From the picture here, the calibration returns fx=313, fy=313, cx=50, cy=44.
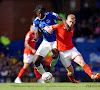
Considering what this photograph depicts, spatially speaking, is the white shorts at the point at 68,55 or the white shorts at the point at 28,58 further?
the white shorts at the point at 28,58

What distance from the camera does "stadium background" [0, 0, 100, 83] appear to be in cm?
1191

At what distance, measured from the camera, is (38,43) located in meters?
12.4

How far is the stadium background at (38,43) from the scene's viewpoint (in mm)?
11906

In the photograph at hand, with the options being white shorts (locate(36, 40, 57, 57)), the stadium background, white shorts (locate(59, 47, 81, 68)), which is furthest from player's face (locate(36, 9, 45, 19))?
the stadium background

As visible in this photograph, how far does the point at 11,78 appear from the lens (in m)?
11.7

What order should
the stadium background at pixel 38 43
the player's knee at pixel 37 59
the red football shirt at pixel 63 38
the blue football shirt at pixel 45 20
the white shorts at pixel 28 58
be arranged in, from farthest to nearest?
the stadium background at pixel 38 43, the white shorts at pixel 28 58, the player's knee at pixel 37 59, the blue football shirt at pixel 45 20, the red football shirt at pixel 63 38

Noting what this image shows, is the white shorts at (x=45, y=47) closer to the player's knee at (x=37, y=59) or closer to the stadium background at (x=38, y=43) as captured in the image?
the player's knee at (x=37, y=59)

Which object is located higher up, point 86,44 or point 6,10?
point 6,10

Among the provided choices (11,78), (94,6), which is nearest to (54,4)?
(94,6)

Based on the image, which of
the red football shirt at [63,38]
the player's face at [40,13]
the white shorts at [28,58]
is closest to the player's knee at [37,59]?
the red football shirt at [63,38]

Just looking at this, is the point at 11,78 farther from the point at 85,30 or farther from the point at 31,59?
the point at 85,30

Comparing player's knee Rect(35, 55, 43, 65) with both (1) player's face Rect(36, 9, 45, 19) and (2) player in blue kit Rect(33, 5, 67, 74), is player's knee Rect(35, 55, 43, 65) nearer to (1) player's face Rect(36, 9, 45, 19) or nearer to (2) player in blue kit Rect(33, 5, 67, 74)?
(2) player in blue kit Rect(33, 5, 67, 74)

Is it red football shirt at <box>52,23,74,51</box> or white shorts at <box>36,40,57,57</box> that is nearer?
red football shirt at <box>52,23,74,51</box>

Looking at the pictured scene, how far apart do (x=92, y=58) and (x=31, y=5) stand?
10010 mm
